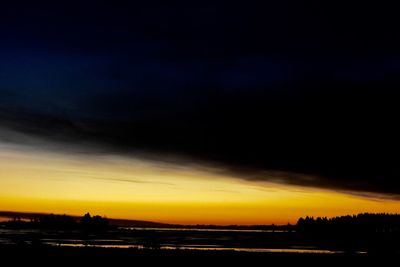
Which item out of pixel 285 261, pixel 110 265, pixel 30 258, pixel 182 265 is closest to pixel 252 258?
pixel 285 261

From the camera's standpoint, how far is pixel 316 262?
155 feet

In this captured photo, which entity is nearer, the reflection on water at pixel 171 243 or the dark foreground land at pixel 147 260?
the dark foreground land at pixel 147 260

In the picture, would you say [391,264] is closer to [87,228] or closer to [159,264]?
[159,264]

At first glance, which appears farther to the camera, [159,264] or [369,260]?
[369,260]

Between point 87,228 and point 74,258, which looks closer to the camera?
point 74,258

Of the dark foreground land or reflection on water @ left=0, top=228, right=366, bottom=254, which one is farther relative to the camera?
reflection on water @ left=0, top=228, right=366, bottom=254

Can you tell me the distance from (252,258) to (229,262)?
14.9 ft

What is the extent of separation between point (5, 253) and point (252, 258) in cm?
2266

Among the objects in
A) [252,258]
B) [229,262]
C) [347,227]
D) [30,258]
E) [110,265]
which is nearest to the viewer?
[110,265]

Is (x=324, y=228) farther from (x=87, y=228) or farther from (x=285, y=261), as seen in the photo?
(x=285, y=261)

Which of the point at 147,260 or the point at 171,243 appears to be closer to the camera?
the point at 147,260

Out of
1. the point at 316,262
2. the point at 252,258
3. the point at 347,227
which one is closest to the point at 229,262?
the point at 252,258

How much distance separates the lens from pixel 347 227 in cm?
17138

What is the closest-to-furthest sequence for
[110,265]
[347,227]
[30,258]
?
[110,265] < [30,258] < [347,227]
